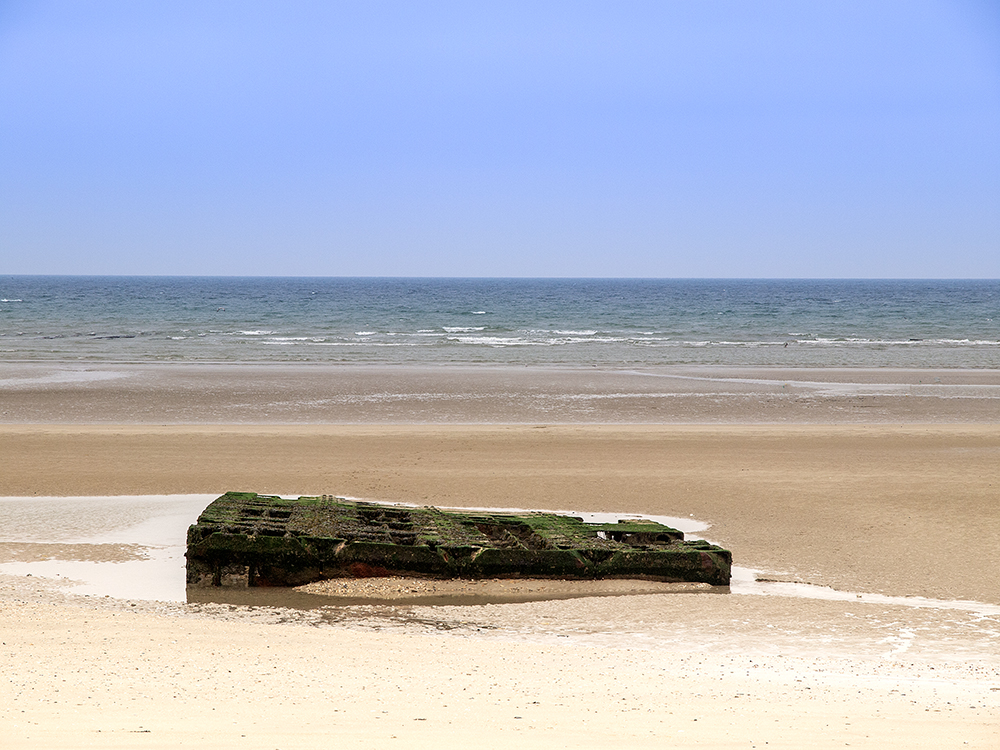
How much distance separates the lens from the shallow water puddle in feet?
25.8

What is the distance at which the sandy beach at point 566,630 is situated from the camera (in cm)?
444

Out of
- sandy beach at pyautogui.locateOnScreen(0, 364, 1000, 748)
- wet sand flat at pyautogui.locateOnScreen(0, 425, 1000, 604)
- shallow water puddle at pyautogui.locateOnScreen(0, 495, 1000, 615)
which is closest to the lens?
sandy beach at pyautogui.locateOnScreen(0, 364, 1000, 748)

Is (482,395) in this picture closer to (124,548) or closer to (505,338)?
(124,548)

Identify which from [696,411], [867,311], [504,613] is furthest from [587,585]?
[867,311]

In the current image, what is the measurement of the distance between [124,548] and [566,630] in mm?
4730

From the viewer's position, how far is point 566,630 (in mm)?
7016

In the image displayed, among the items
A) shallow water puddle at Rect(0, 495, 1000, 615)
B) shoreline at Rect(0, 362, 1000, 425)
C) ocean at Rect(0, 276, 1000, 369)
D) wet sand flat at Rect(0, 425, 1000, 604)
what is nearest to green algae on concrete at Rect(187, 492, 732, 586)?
shallow water puddle at Rect(0, 495, 1000, 615)

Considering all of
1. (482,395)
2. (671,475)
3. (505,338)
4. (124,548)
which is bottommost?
(124,548)

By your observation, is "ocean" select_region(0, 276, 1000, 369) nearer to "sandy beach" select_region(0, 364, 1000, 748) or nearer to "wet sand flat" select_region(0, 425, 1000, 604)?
"wet sand flat" select_region(0, 425, 1000, 604)

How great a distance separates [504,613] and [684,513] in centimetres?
429

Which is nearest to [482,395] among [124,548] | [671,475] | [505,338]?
[671,475]

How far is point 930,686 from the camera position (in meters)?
5.62

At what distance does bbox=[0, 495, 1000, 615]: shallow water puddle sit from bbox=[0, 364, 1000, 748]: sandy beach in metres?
0.10

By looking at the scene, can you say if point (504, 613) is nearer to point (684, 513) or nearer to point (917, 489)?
point (684, 513)
